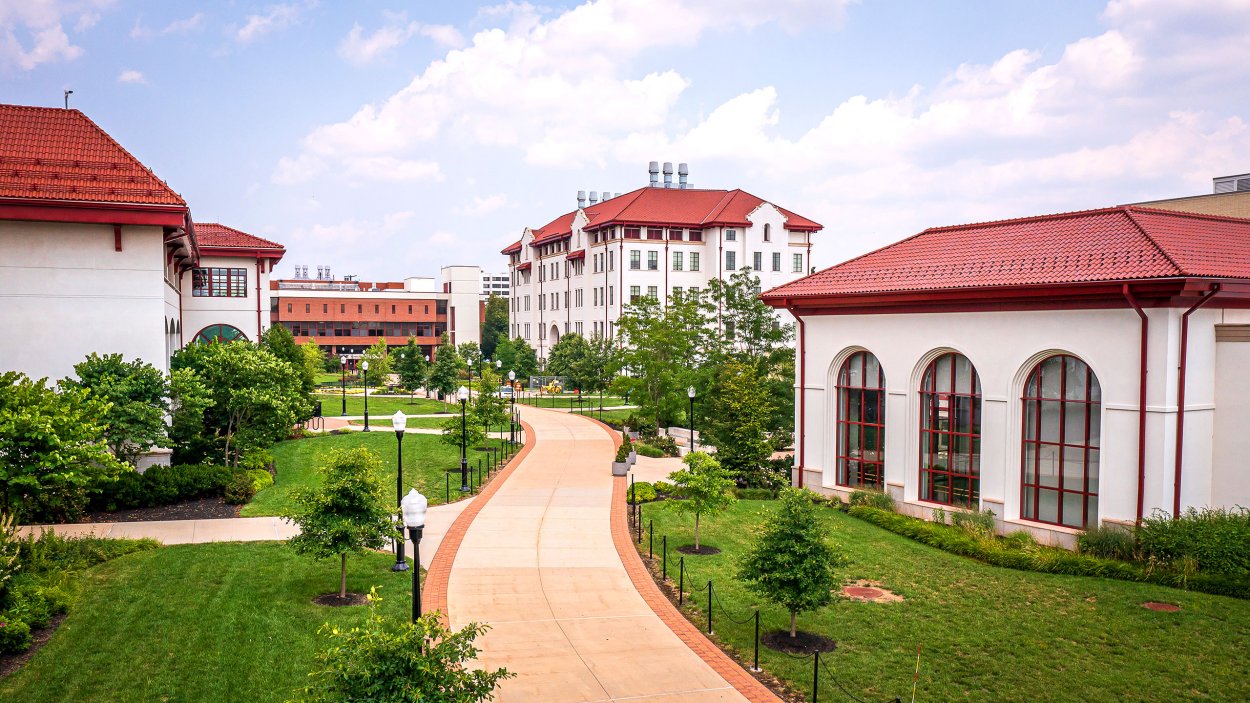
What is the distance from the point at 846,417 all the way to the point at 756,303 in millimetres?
21958

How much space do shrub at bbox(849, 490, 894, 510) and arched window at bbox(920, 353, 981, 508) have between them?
93 centimetres

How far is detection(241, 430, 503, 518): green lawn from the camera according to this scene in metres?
25.8

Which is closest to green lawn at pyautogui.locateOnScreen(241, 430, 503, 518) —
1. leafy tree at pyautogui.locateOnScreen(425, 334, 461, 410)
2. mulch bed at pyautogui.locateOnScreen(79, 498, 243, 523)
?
mulch bed at pyautogui.locateOnScreen(79, 498, 243, 523)

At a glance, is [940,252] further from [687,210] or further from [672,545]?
[687,210]

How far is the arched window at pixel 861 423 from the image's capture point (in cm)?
2602

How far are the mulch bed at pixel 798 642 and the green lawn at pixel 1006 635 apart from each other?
0.24 metres

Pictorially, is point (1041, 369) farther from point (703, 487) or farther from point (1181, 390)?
point (703, 487)

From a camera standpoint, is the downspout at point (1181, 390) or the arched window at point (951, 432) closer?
the downspout at point (1181, 390)

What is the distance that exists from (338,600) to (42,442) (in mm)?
7305

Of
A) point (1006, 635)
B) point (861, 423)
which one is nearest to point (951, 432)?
point (861, 423)

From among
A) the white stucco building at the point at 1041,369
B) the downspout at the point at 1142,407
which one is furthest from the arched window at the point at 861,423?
the downspout at the point at 1142,407

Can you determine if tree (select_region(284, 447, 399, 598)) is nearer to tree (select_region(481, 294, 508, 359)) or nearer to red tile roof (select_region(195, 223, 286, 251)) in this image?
red tile roof (select_region(195, 223, 286, 251))

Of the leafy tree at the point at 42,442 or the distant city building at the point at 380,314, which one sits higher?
the distant city building at the point at 380,314

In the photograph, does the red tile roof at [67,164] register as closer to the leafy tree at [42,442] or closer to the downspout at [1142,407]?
the leafy tree at [42,442]
